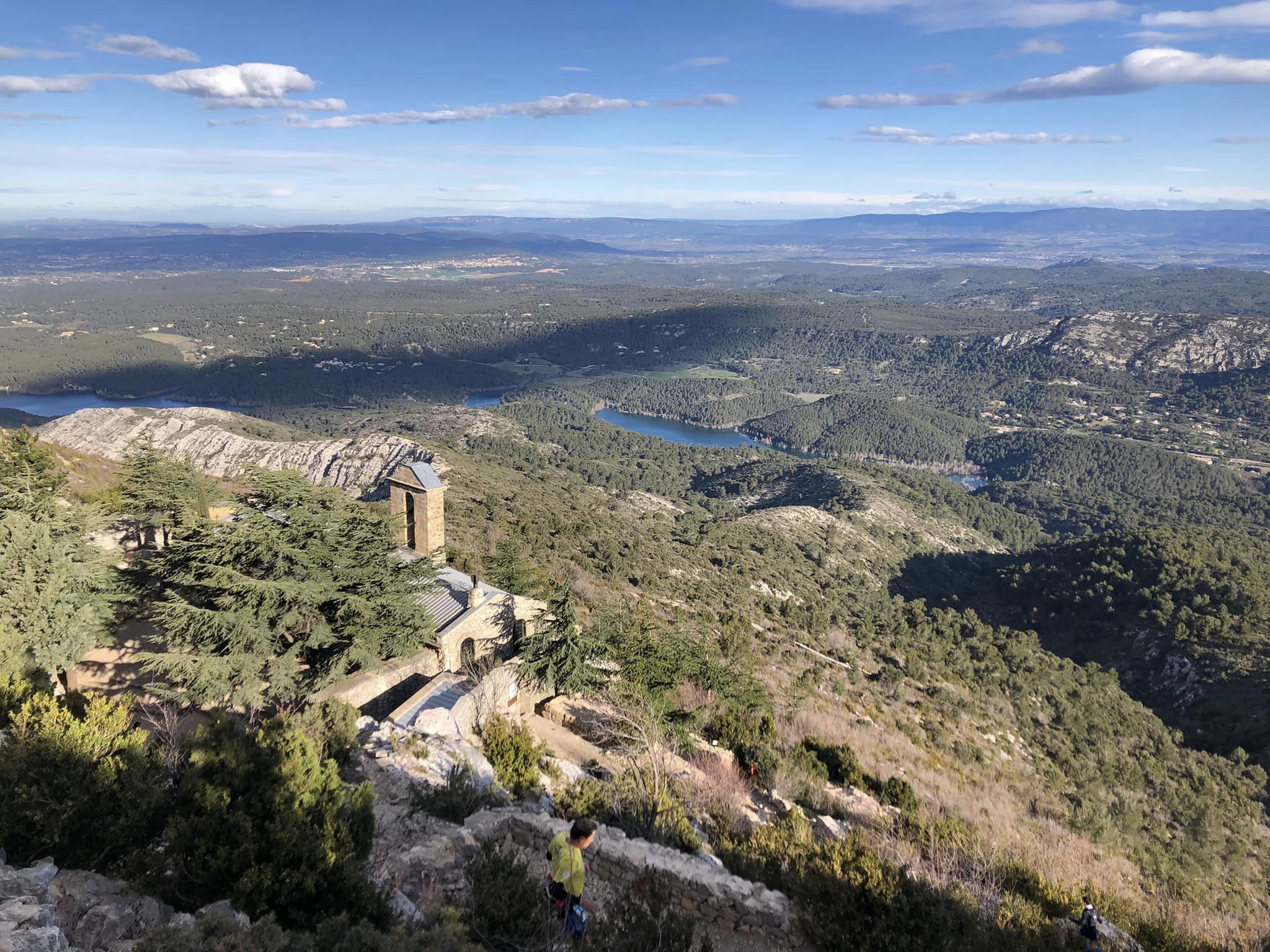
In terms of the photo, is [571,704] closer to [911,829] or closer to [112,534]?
[911,829]

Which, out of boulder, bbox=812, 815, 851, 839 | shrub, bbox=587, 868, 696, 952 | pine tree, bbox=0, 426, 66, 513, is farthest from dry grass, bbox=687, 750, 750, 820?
pine tree, bbox=0, 426, 66, 513

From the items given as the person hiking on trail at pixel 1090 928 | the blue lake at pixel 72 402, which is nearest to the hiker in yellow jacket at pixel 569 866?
the person hiking on trail at pixel 1090 928

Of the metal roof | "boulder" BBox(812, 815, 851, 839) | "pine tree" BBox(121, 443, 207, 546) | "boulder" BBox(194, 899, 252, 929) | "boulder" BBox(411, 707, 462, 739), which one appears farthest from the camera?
"pine tree" BBox(121, 443, 207, 546)

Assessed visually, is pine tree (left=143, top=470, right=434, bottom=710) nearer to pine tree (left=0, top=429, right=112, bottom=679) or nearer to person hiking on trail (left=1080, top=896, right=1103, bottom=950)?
pine tree (left=0, top=429, right=112, bottom=679)

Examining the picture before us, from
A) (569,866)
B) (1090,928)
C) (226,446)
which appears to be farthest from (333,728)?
(226,446)

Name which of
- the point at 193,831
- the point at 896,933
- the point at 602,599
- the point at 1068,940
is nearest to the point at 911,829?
the point at 1068,940

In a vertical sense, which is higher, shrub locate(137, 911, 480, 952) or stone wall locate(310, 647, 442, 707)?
shrub locate(137, 911, 480, 952)
